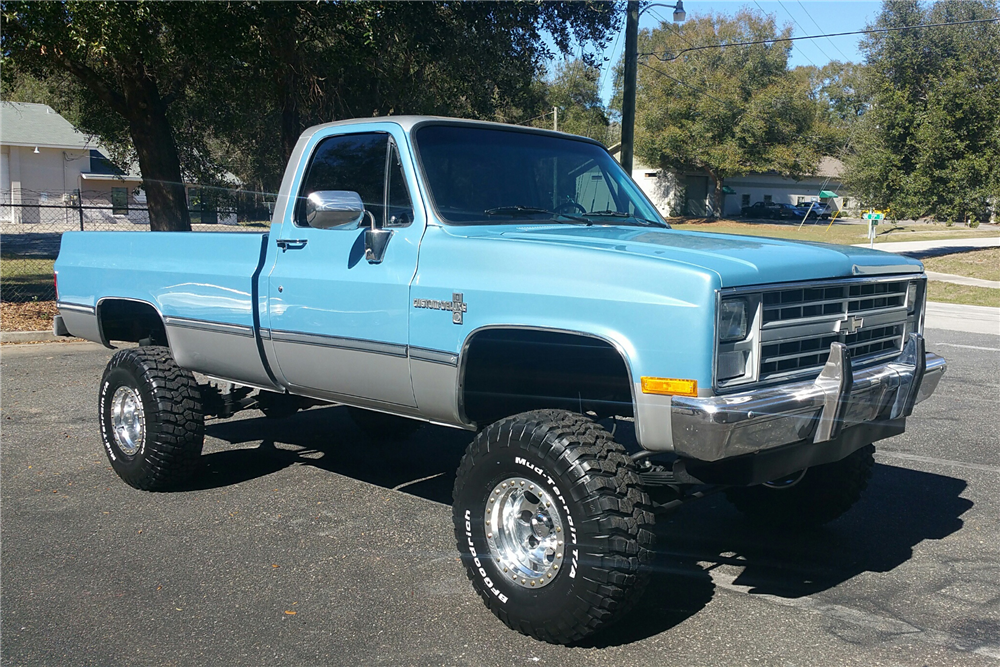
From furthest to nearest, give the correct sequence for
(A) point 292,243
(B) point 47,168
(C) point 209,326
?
(B) point 47,168 < (C) point 209,326 < (A) point 292,243

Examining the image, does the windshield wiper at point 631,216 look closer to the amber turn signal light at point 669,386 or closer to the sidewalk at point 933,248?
the amber turn signal light at point 669,386

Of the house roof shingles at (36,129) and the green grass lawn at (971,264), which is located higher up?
the house roof shingles at (36,129)

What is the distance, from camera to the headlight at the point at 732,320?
3.48 meters

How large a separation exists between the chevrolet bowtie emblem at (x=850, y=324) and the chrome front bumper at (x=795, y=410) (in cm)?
19

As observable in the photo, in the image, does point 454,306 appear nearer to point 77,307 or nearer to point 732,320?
point 732,320

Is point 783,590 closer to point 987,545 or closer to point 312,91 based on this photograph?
point 987,545

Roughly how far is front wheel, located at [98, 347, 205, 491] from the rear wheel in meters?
3.30

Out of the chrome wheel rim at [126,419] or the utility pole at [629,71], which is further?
the utility pole at [629,71]

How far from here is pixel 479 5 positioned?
50.8ft

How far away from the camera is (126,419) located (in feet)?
19.7

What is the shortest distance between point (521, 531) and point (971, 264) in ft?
85.6

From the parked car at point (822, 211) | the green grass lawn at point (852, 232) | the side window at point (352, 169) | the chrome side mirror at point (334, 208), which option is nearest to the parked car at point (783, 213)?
the parked car at point (822, 211)

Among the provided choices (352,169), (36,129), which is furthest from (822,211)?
(352,169)

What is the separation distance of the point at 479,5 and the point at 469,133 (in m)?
11.4
